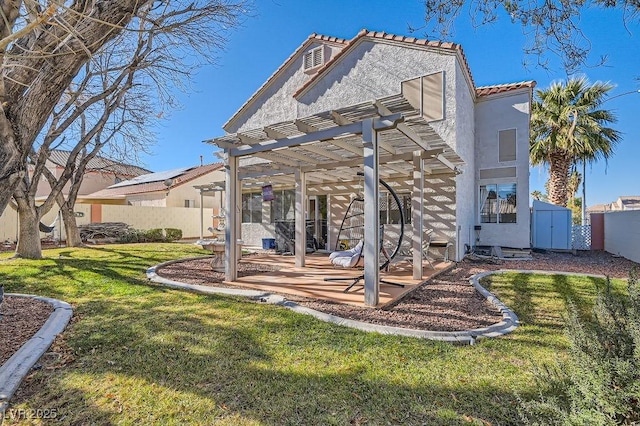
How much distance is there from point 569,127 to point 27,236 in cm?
2212

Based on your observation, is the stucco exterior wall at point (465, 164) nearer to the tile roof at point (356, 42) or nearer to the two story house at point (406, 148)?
the two story house at point (406, 148)

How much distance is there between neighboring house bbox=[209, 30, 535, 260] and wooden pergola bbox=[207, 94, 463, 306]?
5 centimetres

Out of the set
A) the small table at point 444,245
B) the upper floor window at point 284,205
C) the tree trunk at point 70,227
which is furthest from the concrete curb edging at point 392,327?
the tree trunk at point 70,227

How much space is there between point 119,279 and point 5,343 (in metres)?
3.74

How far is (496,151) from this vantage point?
40.4 ft

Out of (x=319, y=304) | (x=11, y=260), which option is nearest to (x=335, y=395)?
(x=319, y=304)

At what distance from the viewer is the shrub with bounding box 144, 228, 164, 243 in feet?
58.7

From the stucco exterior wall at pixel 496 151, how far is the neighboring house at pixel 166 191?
55.7 ft

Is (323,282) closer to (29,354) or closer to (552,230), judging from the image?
(29,354)

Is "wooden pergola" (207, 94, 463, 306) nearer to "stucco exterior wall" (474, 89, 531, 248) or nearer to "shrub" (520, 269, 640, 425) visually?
"shrub" (520, 269, 640, 425)

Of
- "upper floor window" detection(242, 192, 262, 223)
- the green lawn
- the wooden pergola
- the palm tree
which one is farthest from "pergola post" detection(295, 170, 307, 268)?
the palm tree

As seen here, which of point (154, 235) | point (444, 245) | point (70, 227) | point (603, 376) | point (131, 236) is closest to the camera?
point (603, 376)

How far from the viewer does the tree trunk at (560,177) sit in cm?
1549

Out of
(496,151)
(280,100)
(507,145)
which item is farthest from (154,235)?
(507,145)
